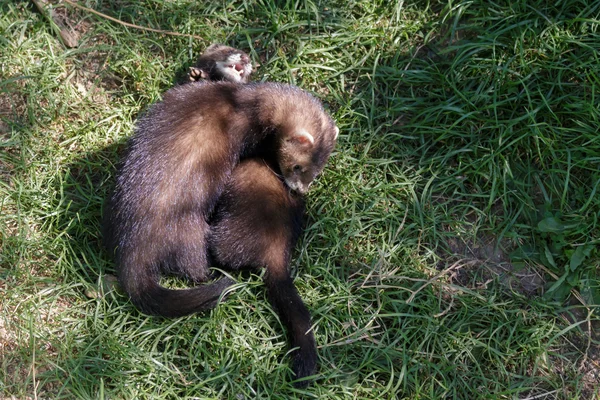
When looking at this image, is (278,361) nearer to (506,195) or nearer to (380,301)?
(380,301)

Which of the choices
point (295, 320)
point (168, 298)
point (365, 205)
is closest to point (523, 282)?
point (365, 205)

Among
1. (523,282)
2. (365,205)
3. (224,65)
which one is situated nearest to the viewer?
(523,282)

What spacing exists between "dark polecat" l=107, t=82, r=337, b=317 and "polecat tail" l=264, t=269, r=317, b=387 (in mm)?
326

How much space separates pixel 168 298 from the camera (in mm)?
4066

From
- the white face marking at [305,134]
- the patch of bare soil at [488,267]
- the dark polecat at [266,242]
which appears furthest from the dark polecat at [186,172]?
the patch of bare soil at [488,267]

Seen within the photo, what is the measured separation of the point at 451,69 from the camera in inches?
188

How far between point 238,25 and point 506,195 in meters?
2.36

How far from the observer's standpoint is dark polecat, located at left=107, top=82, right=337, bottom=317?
161 inches

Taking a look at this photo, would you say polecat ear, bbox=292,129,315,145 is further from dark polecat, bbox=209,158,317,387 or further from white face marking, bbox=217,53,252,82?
white face marking, bbox=217,53,252,82

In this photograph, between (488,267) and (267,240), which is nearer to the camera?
(267,240)

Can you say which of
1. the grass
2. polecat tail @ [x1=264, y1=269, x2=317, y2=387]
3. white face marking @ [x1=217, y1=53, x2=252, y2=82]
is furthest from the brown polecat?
white face marking @ [x1=217, y1=53, x2=252, y2=82]

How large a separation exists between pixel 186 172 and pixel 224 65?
1011 millimetres

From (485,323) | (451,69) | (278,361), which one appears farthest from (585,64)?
(278,361)

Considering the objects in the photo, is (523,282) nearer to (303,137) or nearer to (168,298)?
(303,137)
